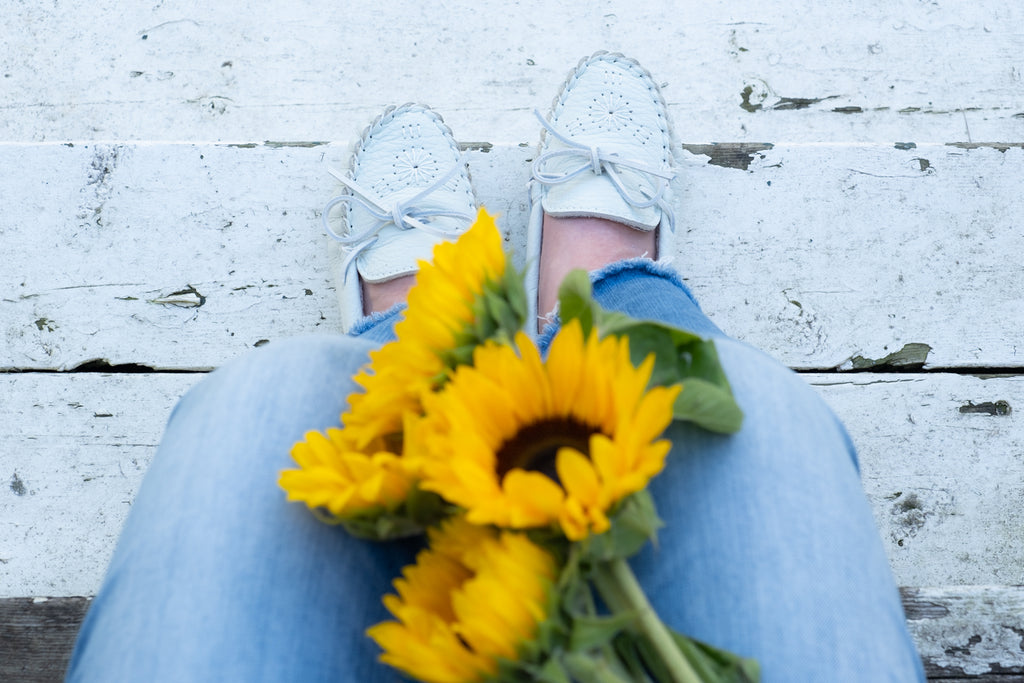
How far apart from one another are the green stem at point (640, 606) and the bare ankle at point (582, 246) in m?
0.53

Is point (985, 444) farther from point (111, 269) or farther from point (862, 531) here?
point (111, 269)

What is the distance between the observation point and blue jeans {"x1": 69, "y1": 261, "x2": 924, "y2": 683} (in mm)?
436

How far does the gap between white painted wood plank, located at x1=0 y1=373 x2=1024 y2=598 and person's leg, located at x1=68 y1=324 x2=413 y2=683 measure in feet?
1.18

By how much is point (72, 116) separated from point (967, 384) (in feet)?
3.93

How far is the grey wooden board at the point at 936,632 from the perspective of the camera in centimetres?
73

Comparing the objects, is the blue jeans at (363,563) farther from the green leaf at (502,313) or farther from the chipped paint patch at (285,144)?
the chipped paint patch at (285,144)

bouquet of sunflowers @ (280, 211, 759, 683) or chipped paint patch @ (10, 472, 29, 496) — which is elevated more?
bouquet of sunflowers @ (280, 211, 759, 683)

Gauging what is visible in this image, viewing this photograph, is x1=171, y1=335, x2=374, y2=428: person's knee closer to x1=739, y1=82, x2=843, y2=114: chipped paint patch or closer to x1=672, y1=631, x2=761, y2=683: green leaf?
x1=672, y1=631, x2=761, y2=683: green leaf

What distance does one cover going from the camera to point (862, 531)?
0.49 meters

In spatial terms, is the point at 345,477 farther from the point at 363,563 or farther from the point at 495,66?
the point at 495,66

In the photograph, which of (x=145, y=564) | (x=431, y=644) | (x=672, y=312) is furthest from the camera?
(x=672, y=312)

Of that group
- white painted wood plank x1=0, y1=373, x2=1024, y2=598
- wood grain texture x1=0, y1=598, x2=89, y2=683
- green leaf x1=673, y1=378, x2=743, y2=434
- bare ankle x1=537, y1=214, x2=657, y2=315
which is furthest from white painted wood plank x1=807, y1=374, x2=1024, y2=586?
wood grain texture x1=0, y1=598, x2=89, y2=683

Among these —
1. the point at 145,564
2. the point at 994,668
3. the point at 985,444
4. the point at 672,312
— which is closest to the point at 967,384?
the point at 985,444

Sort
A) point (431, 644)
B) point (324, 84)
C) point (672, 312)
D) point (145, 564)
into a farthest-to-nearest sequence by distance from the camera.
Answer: point (324, 84) < point (672, 312) < point (145, 564) < point (431, 644)
